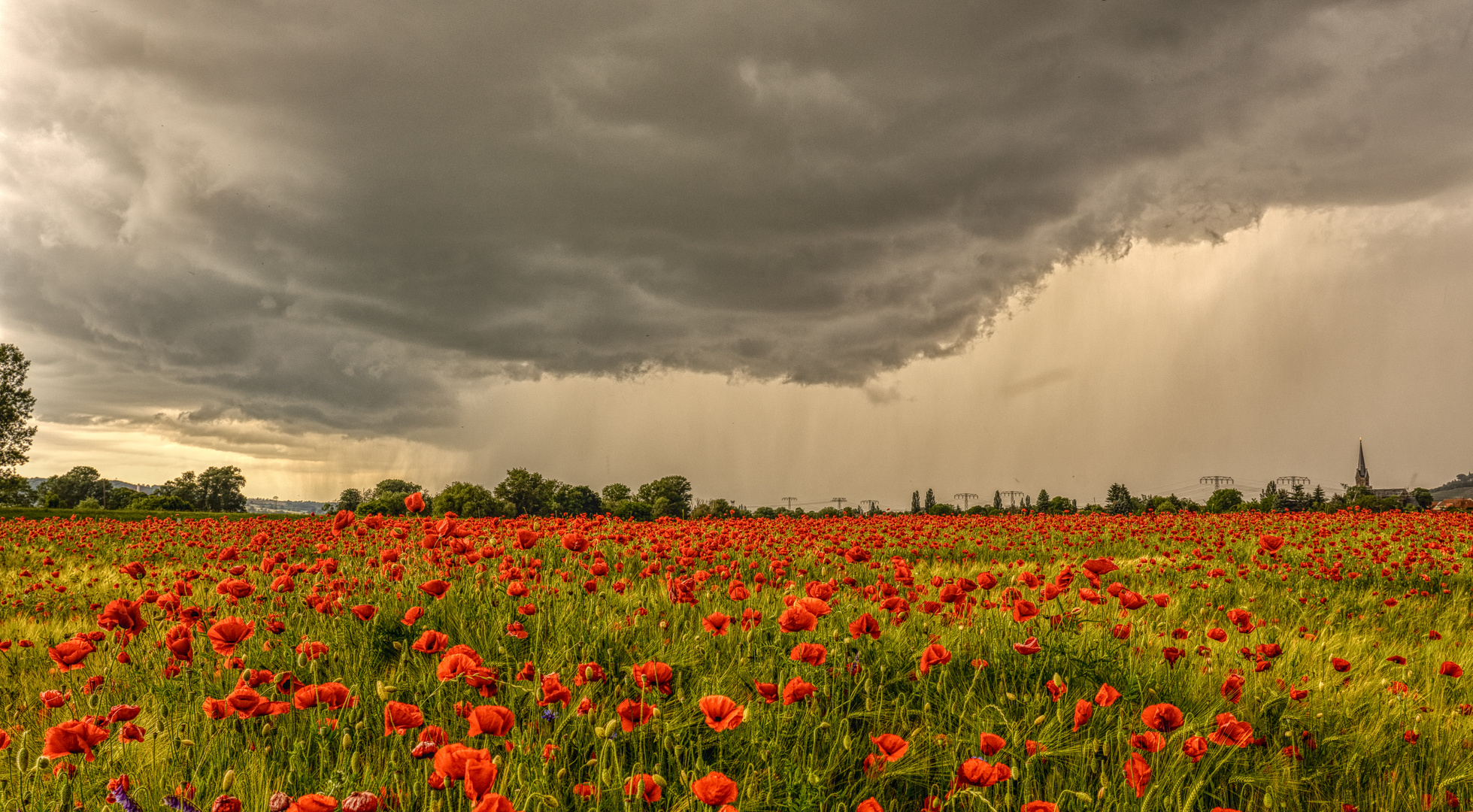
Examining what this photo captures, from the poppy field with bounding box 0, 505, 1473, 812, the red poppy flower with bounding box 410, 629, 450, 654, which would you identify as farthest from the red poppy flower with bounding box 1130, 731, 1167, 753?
the red poppy flower with bounding box 410, 629, 450, 654

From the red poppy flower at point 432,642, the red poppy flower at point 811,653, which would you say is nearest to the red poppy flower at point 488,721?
the red poppy flower at point 432,642

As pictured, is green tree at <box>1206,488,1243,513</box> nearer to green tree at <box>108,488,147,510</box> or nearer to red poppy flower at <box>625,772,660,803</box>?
red poppy flower at <box>625,772,660,803</box>

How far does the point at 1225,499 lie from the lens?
42469mm

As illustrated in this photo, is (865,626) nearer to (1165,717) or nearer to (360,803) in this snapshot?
(1165,717)

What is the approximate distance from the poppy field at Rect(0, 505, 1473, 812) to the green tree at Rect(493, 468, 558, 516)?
44001 mm

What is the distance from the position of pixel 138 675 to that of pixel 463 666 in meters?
3.41

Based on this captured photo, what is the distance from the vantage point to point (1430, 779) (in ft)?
11.4

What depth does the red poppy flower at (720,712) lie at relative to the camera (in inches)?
101

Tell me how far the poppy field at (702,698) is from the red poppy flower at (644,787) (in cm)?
1

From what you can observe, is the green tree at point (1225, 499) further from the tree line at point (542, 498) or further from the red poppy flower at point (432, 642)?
the red poppy flower at point (432, 642)

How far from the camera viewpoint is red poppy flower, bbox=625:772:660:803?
7.69 feet

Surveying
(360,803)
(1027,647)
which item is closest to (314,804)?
(360,803)

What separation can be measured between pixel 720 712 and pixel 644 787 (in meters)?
0.38

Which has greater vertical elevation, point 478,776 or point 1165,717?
point 478,776
